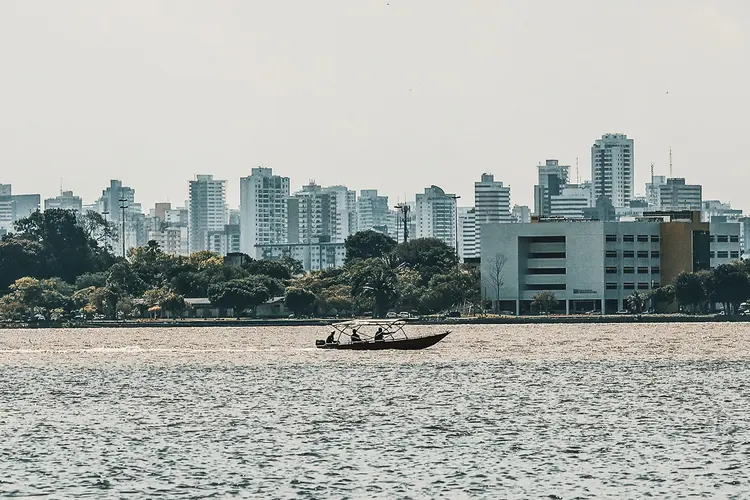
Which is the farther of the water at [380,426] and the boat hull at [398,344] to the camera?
the boat hull at [398,344]

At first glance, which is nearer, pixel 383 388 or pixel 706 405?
pixel 706 405

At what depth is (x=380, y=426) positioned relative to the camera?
2621 inches

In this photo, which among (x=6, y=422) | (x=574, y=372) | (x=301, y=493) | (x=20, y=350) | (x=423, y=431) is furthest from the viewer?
(x=20, y=350)

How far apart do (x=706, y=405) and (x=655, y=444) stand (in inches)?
665

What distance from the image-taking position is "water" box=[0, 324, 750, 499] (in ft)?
165

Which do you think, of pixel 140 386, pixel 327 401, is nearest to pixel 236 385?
pixel 140 386

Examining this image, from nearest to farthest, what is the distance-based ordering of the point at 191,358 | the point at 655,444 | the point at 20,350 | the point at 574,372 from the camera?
the point at 655,444 < the point at 574,372 < the point at 191,358 < the point at 20,350

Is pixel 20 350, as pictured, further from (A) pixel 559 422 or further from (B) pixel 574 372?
(A) pixel 559 422

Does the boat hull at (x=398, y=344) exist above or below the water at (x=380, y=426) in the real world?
above

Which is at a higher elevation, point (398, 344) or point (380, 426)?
point (398, 344)

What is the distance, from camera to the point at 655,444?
58906mm

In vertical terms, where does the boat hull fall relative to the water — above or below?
above

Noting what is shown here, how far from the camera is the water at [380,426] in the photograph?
50.3 metres

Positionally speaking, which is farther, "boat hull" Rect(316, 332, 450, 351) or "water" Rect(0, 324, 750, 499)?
"boat hull" Rect(316, 332, 450, 351)
